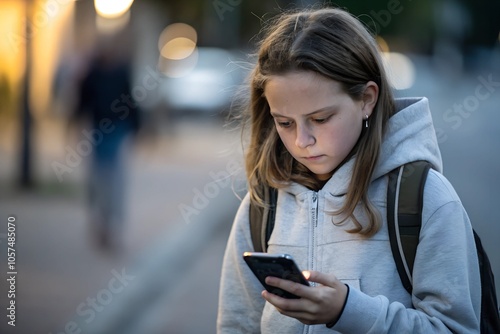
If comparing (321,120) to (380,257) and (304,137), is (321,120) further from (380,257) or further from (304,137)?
(380,257)

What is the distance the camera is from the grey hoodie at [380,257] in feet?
7.21

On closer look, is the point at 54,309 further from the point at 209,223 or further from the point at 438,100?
the point at 438,100

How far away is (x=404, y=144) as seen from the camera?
2.36 meters

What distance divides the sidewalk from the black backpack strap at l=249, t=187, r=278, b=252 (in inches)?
41.9

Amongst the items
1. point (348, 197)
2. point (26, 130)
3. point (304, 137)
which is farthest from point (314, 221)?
point (26, 130)

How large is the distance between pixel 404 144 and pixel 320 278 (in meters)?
0.49

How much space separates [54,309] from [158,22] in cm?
2833

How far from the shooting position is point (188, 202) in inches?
446

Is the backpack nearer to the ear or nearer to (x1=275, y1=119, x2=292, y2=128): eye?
the ear

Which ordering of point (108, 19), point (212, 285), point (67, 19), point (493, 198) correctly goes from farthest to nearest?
point (67, 19) → point (108, 19) → point (493, 198) → point (212, 285)

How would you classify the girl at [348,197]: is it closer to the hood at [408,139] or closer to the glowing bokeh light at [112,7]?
the hood at [408,139]

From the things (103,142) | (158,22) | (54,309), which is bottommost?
(54,309)

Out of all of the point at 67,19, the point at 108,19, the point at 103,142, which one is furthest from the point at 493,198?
the point at 67,19

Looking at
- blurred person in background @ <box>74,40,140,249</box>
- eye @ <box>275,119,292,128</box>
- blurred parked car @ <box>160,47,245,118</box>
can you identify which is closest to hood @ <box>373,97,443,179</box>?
eye @ <box>275,119,292,128</box>
